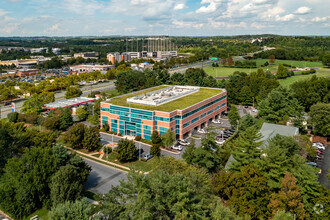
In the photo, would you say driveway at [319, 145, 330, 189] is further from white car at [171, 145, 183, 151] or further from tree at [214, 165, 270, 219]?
white car at [171, 145, 183, 151]

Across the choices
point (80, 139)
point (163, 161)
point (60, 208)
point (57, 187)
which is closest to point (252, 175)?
point (163, 161)

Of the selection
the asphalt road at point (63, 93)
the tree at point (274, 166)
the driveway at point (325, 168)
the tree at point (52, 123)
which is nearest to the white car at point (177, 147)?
the tree at point (274, 166)

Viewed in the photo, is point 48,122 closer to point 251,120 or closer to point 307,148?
point 251,120

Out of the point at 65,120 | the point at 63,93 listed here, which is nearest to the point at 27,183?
the point at 65,120

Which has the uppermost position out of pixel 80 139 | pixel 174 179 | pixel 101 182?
pixel 174 179

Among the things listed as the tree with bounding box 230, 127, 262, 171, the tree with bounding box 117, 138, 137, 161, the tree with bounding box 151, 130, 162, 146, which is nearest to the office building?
the tree with bounding box 151, 130, 162, 146

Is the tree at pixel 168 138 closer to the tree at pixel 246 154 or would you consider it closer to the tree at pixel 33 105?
the tree at pixel 246 154
